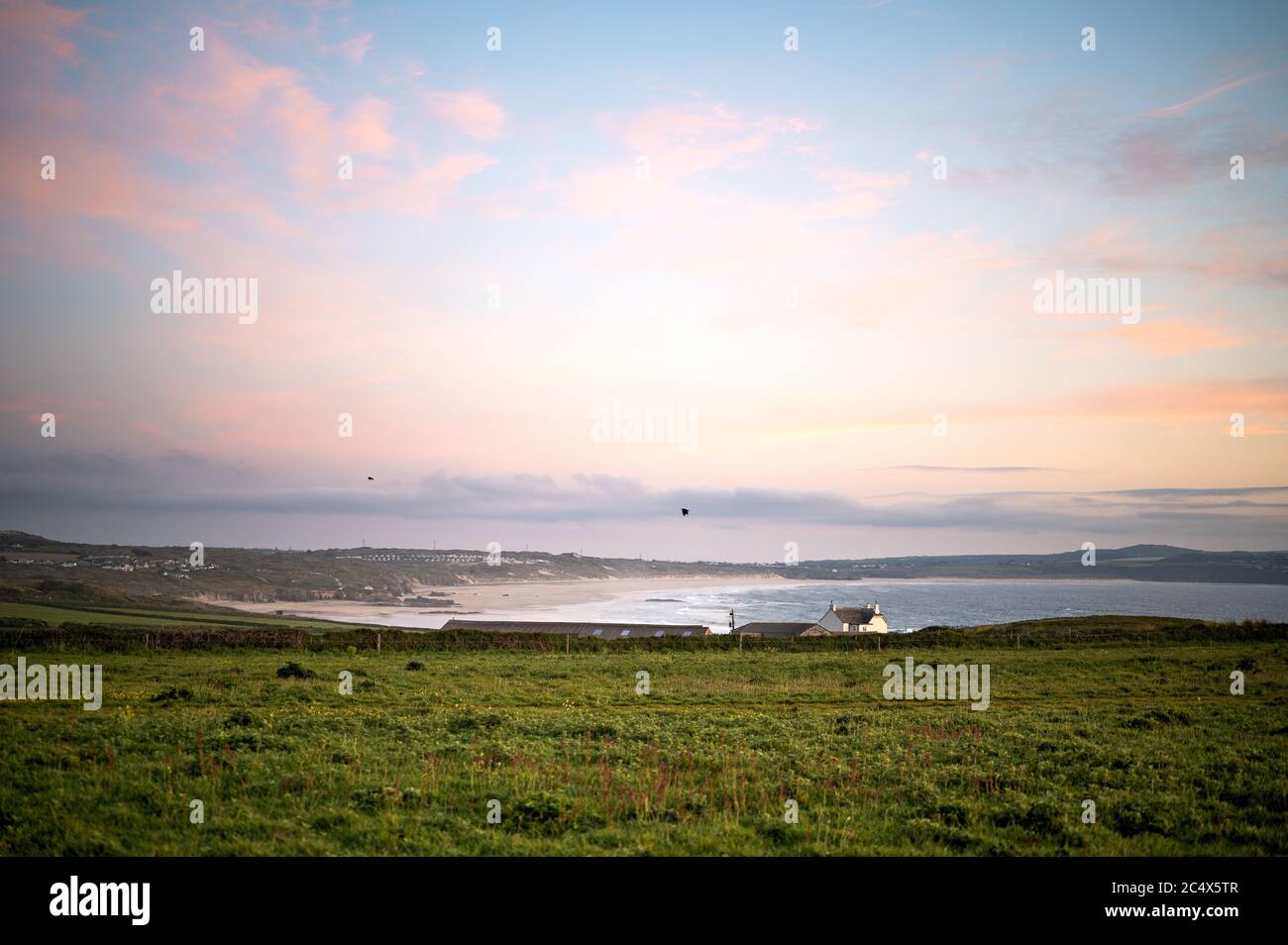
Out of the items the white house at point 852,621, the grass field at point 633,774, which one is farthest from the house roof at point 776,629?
the grass field at point 633,774

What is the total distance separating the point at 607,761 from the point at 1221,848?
10961mm

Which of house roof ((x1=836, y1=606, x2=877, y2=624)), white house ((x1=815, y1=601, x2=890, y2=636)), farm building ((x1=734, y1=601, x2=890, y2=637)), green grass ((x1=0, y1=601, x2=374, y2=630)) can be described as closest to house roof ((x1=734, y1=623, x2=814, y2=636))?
farm building ((x1=734, y1=601, x2=890, y2=637))

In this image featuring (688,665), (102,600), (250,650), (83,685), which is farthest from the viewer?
(102,600)

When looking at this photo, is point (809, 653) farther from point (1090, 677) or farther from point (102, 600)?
point (102, 600)

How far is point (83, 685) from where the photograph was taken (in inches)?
1220

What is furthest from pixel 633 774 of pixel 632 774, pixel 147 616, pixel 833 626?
pixel 147 616

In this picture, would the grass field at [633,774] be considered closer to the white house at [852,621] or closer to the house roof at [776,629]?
the house roof at [776,629]

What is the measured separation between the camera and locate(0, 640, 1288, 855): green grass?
1224cm

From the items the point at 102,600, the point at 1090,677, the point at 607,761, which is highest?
the point at 607,761

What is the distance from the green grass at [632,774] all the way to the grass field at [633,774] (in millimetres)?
65

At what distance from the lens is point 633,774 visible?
52.7ft

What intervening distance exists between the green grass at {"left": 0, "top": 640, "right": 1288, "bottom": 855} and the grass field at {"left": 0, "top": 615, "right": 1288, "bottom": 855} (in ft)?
0.21
